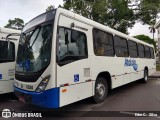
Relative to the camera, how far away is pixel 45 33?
16.6 feet

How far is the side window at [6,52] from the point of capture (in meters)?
7.11

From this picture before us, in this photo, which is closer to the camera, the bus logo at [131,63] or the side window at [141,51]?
the bus logo at [131,63]

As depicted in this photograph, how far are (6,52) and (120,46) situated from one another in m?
4.74

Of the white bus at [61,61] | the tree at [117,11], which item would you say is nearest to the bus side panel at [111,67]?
the white bus at [61,61]

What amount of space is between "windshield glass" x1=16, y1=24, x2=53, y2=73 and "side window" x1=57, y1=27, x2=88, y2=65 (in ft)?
0.99

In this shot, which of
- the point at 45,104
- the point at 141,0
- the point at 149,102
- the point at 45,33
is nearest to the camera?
the point at 45,104

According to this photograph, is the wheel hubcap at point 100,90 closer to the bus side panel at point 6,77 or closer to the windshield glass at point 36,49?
the windshield glass at point 36,49

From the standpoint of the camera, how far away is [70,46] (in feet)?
17.3

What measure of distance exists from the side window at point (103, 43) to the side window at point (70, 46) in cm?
74

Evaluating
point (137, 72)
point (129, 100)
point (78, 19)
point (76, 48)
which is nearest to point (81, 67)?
point (76, 48)

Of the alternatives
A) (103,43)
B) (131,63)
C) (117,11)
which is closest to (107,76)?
(103,43)

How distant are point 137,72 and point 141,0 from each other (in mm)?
16466

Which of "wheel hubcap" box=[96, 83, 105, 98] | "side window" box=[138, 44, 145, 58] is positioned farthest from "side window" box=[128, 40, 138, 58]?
"wheel hubcap" box=[96, 83, 105, 98]

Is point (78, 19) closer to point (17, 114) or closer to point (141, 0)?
point (17, 114)
